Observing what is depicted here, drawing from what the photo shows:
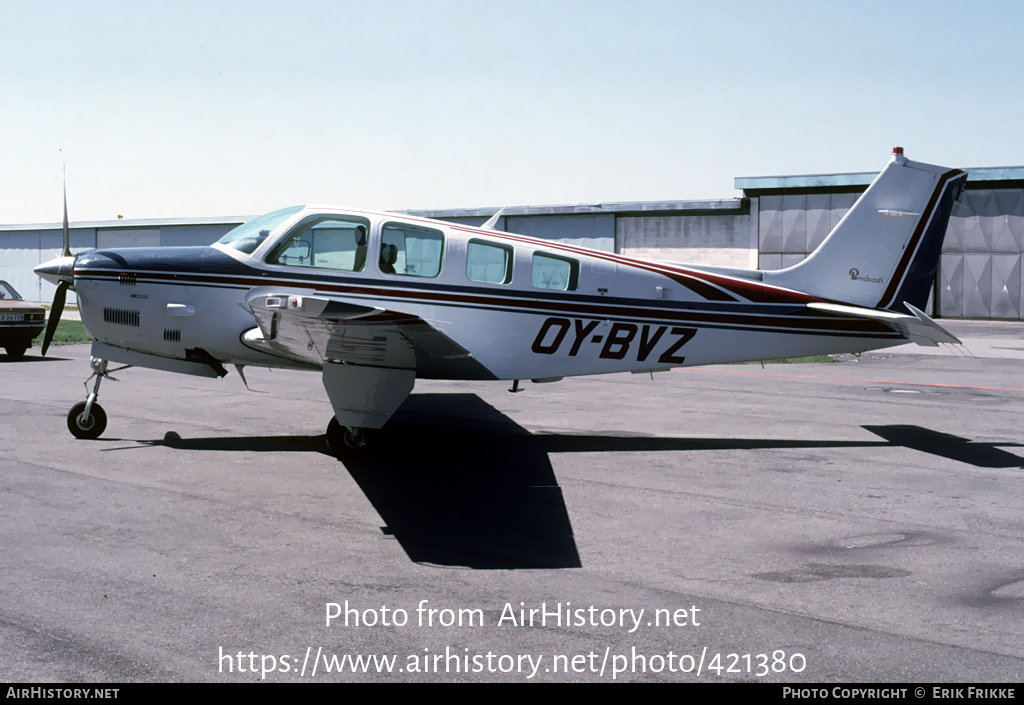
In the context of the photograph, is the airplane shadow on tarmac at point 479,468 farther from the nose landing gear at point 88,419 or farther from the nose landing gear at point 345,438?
the nose landing gear at point 88,419

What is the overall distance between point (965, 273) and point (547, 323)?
3451cm

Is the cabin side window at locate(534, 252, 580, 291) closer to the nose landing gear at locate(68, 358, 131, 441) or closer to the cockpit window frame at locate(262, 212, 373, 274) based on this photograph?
the cockpit window frame at locate(262, 212, 373, 274)

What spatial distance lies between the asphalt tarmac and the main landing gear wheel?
197mm

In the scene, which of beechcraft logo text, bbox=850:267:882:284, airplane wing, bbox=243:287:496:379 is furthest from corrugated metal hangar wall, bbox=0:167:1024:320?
airplane wing, bbox=243:287:496:379

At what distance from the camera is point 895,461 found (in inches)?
373

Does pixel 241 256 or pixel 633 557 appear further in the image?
pixel 241 256

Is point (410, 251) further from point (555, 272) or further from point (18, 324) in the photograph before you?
point (18, 324)

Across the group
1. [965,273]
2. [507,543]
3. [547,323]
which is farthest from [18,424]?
[965,273]

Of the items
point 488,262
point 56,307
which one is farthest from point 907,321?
point 56,307

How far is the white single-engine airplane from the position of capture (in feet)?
31.5

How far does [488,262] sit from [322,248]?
185 cm
